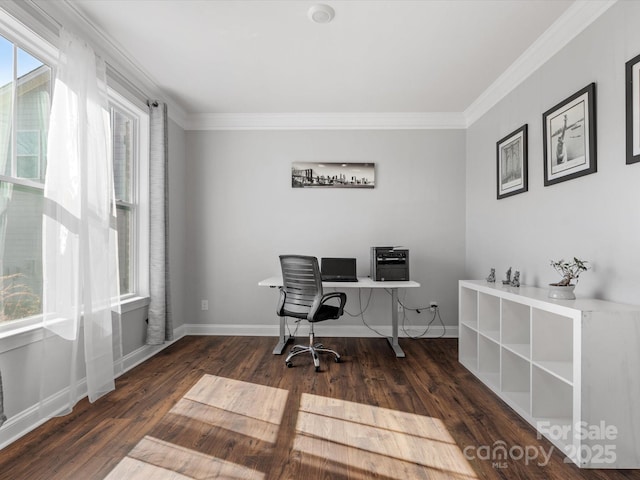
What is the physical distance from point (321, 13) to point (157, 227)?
94.3 inches

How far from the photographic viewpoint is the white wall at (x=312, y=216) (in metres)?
4.03

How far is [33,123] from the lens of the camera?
211 centimetres

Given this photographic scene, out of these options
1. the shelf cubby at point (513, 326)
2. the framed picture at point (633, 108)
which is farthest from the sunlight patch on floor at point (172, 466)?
the framed picture at point (633, 108)

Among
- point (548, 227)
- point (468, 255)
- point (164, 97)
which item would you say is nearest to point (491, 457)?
point (548, 227)

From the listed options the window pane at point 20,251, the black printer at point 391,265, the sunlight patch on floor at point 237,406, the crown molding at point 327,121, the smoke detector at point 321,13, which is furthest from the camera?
the crown molding at point 327,121

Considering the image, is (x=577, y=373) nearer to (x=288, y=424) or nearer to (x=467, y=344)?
(x=467, y=344)

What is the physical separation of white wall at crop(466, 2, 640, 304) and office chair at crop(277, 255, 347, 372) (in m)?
1.64

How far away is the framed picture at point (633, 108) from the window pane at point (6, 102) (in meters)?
3.48

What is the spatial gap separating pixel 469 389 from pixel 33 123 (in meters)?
3.54

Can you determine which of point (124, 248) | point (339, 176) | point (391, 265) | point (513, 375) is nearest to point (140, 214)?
point (124, 248)

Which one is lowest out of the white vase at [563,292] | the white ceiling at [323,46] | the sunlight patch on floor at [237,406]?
the sunlight patch on floor at [237,406]

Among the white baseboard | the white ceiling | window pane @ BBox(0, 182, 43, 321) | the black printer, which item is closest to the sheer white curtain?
window pane @ BBox(0, 182, 43, 321)

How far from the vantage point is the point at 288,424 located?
205cm

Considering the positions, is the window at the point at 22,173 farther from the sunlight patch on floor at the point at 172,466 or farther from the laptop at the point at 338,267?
the laptop at the point at 338,267
